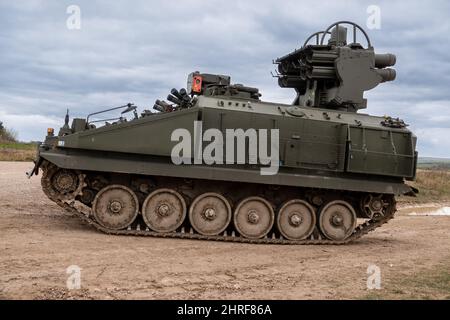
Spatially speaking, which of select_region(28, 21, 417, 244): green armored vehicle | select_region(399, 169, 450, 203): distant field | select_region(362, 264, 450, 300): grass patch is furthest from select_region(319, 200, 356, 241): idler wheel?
select_region(399, 169, 450, 203): distant field

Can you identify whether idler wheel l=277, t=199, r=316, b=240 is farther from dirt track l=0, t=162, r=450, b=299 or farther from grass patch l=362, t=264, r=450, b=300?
grass patch l=362, t=264, r=450, b=300

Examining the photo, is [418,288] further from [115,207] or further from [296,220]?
[115,207]

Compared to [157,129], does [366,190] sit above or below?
below

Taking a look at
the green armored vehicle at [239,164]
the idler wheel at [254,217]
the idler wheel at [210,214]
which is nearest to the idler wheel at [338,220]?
the green armored vehicle at [239,164]

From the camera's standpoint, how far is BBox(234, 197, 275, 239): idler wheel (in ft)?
44.4

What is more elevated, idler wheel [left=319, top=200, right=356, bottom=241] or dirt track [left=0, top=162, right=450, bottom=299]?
idler wheel [left=319, top=200, right=356, bottom=241]

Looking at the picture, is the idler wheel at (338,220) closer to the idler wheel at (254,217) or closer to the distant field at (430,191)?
the idler wheel at (254,217)

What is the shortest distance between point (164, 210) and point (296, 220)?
3306 millimetres

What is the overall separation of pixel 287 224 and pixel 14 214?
7403 millimetres

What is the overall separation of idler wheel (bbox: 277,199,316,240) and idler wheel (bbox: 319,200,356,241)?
0.36 meters

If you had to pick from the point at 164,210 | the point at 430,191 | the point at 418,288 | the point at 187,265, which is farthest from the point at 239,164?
the point at 430,191

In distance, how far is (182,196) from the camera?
43.8 ft
